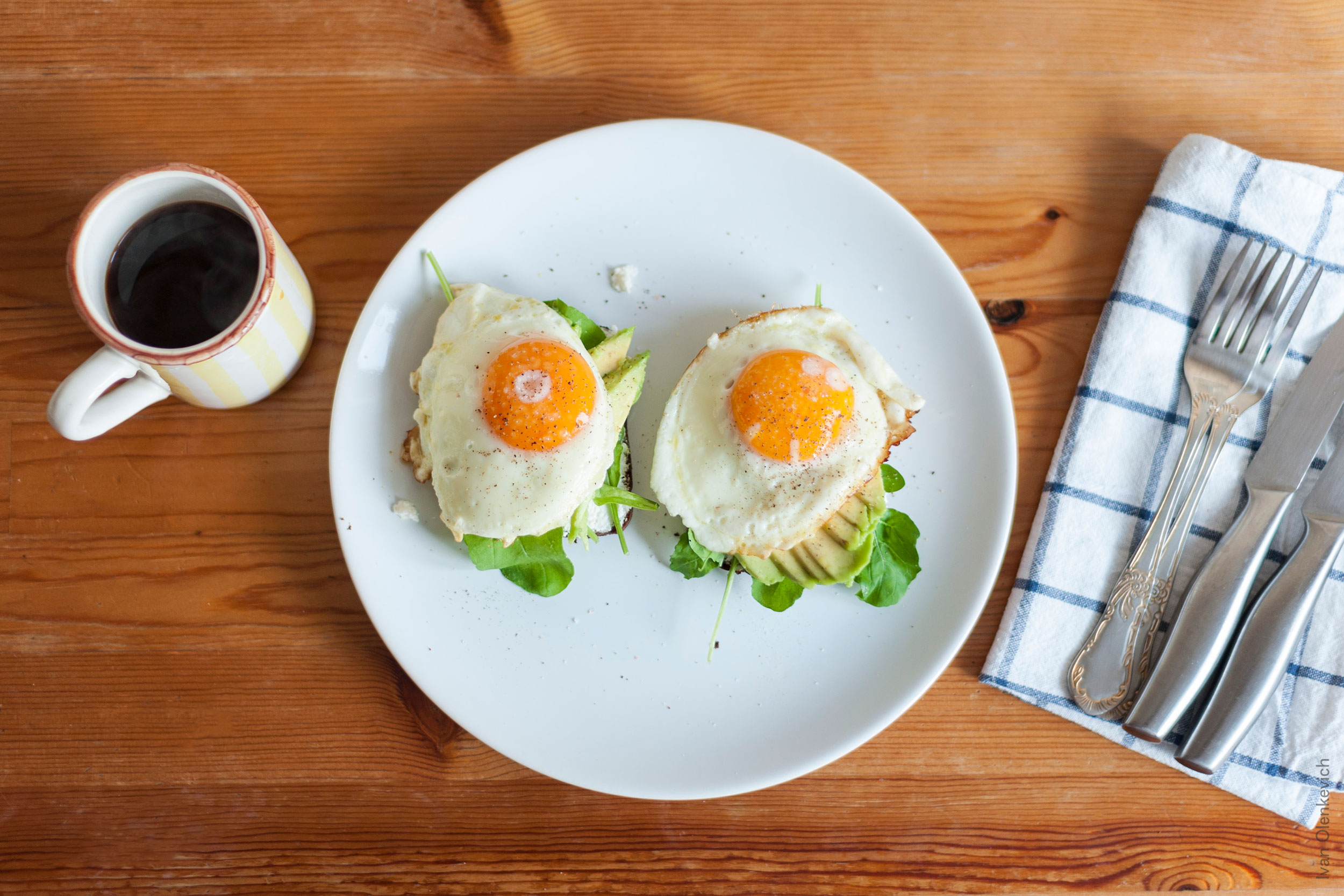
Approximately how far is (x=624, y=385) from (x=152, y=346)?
3.55 feet

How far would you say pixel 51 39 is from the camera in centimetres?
213

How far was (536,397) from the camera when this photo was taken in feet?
5.82

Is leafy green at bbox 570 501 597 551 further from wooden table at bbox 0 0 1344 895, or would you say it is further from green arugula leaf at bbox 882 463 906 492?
green arugula leaf at bbox 882 463 906 492

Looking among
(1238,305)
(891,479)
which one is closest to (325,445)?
(891,479)

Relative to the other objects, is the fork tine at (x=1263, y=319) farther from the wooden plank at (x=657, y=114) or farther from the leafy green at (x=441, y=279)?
the leafy green at (x=441, y=279)

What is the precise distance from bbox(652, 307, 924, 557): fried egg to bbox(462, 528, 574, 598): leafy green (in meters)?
0.30

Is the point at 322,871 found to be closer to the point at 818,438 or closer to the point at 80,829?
the point at 80,829

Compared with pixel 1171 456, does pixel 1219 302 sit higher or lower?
higher

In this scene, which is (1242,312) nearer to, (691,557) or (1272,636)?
(1272,636)

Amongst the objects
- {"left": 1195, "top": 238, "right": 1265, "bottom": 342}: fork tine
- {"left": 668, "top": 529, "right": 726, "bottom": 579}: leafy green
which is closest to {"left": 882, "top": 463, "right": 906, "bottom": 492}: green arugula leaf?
{"left": 668, "top": 529, "right": 726, "bottom": 579}: leafy green

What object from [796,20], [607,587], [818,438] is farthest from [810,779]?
[796,20]

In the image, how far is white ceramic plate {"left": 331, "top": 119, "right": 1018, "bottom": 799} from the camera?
1982 mm

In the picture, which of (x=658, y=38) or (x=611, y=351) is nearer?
(x=611, y=351)

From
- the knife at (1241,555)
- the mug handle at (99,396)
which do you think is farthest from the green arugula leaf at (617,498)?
the knife at (1241,555)
